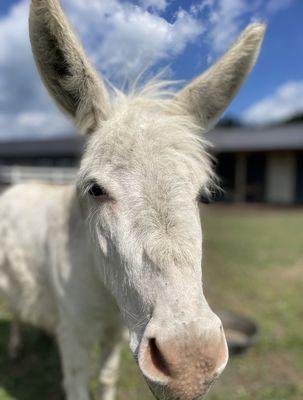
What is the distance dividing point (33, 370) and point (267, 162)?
22073 mm

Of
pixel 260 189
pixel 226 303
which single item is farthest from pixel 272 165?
pixel 226 303

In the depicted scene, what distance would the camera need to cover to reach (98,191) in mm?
1939

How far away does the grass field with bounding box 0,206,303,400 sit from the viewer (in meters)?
3.74

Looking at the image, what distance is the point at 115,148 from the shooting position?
6.30ft

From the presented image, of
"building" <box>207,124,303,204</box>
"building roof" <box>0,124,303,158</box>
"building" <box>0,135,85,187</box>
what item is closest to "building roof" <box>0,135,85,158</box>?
"building" <box>0,135,85,187</box>

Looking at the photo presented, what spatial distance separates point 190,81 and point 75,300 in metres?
1.72

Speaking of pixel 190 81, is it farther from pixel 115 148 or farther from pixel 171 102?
pixel 115 148

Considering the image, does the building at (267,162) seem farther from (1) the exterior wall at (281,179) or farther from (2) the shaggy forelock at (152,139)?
(2) the shaggy forelock at (152,139)

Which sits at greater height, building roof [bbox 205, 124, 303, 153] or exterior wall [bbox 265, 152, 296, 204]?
building roof [bbox 205, 124, 303, 153]

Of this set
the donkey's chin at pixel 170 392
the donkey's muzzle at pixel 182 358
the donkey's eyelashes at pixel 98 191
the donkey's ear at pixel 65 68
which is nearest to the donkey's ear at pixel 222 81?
the donkey's ear at pixel 65 68

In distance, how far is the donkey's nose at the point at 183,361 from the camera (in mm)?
1422

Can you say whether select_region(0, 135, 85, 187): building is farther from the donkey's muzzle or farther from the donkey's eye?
the donkey's muzzle

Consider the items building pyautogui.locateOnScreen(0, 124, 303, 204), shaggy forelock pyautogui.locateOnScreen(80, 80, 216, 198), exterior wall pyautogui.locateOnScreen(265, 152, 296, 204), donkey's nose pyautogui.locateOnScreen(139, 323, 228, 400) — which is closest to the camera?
donkey's nose pyautogui.locateOnScreen(139, 323, 228, 400)

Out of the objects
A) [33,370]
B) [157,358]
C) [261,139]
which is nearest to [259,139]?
[261,139]
